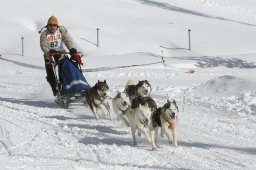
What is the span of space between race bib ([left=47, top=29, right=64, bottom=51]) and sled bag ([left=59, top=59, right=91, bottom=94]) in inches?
21.6

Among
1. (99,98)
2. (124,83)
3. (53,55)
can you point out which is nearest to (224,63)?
(124,83)

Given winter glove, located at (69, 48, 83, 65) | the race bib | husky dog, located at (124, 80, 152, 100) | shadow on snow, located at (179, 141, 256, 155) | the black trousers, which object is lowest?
shadow on snow, located at (179, 141, 256, 155)

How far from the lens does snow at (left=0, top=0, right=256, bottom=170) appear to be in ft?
21.9

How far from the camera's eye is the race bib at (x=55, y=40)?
10.6 metres

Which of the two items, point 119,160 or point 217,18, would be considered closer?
point 119,160

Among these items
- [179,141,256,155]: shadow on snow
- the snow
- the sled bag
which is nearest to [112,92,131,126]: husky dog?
the snow

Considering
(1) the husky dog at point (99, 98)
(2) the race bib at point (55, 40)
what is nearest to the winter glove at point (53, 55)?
(2) the race bib at point (55, 40)

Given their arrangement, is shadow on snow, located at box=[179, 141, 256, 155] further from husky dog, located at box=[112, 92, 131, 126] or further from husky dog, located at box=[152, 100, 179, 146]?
husky dog, located at box=[112, 92, 131, 126]

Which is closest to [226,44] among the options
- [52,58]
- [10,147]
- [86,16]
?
[86,16]

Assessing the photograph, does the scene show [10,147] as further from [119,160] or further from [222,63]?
[222,63]

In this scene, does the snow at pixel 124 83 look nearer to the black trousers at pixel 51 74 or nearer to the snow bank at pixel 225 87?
the snow bank at pixel 225 87

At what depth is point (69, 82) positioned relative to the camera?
1020cm

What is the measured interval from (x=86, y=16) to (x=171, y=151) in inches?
885

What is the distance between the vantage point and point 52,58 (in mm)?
10586
